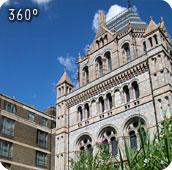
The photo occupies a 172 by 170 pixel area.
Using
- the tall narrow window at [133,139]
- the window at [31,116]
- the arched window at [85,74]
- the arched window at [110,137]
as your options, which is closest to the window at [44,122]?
the window at [31,116]

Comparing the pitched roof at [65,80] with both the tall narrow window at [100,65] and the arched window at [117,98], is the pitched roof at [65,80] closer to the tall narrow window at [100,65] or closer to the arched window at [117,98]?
the tall narrow window at [100,65]

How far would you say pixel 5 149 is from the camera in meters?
28.3

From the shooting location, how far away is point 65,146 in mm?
28641

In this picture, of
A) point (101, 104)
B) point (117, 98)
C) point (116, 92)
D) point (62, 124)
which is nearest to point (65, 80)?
point (62, 124)

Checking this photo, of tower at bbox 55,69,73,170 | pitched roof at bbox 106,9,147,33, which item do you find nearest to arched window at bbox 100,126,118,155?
tower at bbox 55,69,73,170

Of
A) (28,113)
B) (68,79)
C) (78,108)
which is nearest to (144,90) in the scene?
(78,108)

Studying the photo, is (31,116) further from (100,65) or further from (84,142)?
(100,65)

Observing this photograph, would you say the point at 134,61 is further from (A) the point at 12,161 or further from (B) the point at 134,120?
(A) the point at 12,161

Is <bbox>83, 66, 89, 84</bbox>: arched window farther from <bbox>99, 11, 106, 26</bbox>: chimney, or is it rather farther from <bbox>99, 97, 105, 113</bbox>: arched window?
<bbox>99, 11, 106, 26</bbox>: chimney

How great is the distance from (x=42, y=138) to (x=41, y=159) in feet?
8.19

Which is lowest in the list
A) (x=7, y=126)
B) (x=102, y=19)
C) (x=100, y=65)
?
(x=7, y=126)

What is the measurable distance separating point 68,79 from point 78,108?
4.91 meters

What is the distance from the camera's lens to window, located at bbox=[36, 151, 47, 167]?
31.6 meters

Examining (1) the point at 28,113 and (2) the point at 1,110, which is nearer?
(2) the point at 1,110
